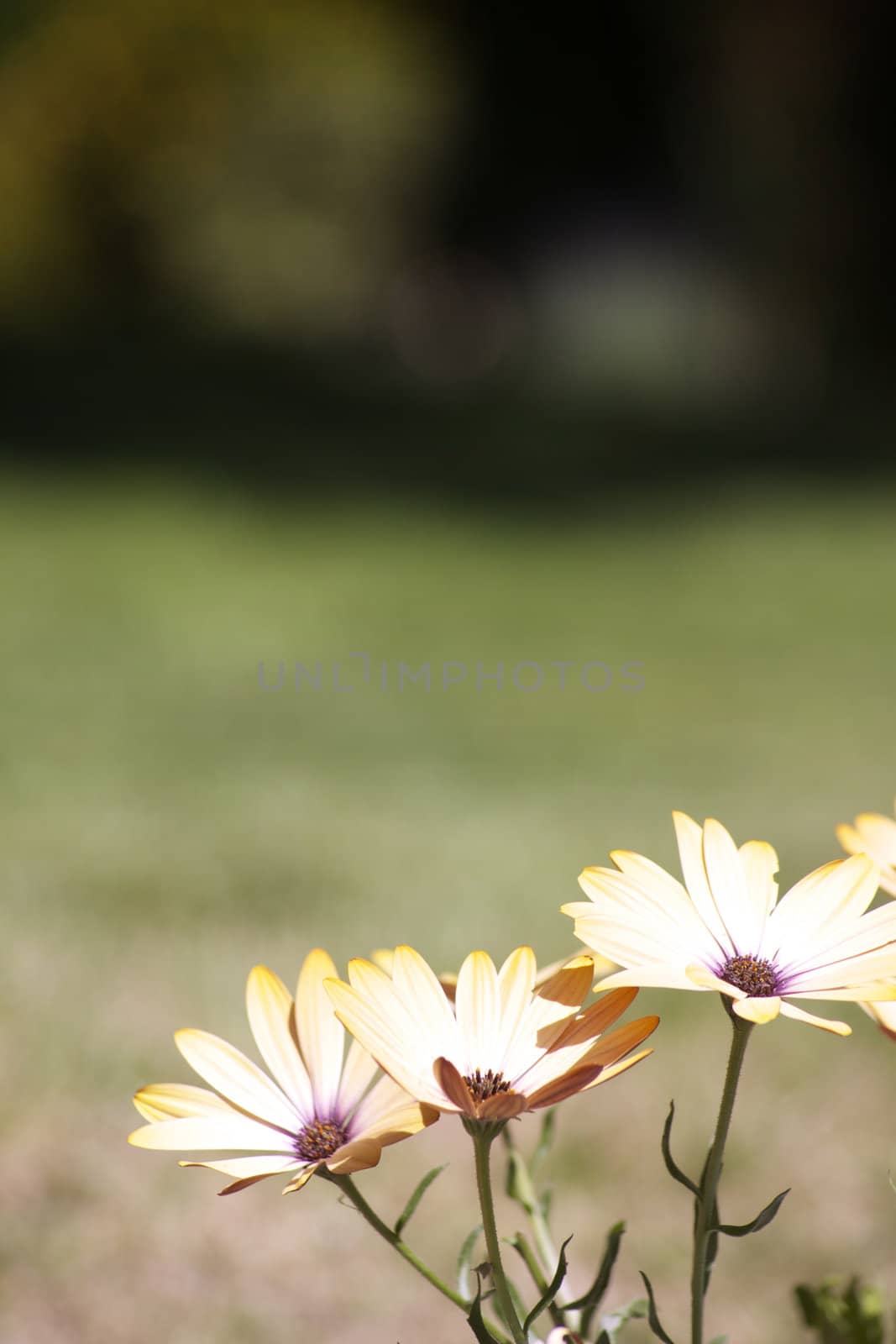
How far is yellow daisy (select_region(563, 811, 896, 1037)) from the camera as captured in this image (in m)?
0.29

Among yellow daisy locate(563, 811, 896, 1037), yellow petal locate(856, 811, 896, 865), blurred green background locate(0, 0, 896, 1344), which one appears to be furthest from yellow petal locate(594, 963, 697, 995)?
blurred green background locate(0, 0, 896, 1344)

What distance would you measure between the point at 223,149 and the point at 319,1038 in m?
5.56

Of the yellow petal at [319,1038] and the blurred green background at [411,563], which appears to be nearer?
the yellow petal at [319,1038]

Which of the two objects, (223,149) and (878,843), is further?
(223,149)

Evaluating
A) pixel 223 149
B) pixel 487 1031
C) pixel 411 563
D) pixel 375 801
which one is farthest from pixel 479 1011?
pixel 223 149

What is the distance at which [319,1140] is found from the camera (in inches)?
13.1

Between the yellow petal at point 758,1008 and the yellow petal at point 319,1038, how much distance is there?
0.37ft

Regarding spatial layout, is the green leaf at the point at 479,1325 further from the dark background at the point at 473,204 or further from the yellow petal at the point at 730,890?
the dark background at the point at 473,204

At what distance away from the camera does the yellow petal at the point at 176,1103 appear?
0.32 meters

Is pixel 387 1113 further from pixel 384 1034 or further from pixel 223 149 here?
pixel 223 149

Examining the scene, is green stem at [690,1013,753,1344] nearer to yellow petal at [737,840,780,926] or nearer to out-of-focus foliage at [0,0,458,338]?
yellow petal at [737,840,780,926]

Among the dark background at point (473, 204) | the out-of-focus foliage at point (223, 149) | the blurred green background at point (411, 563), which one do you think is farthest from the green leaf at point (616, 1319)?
the out-of-focus foliage at point (223, 149)

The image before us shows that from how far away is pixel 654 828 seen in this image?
5.76ft

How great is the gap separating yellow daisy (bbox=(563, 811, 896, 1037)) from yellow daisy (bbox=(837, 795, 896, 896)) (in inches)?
1.3
